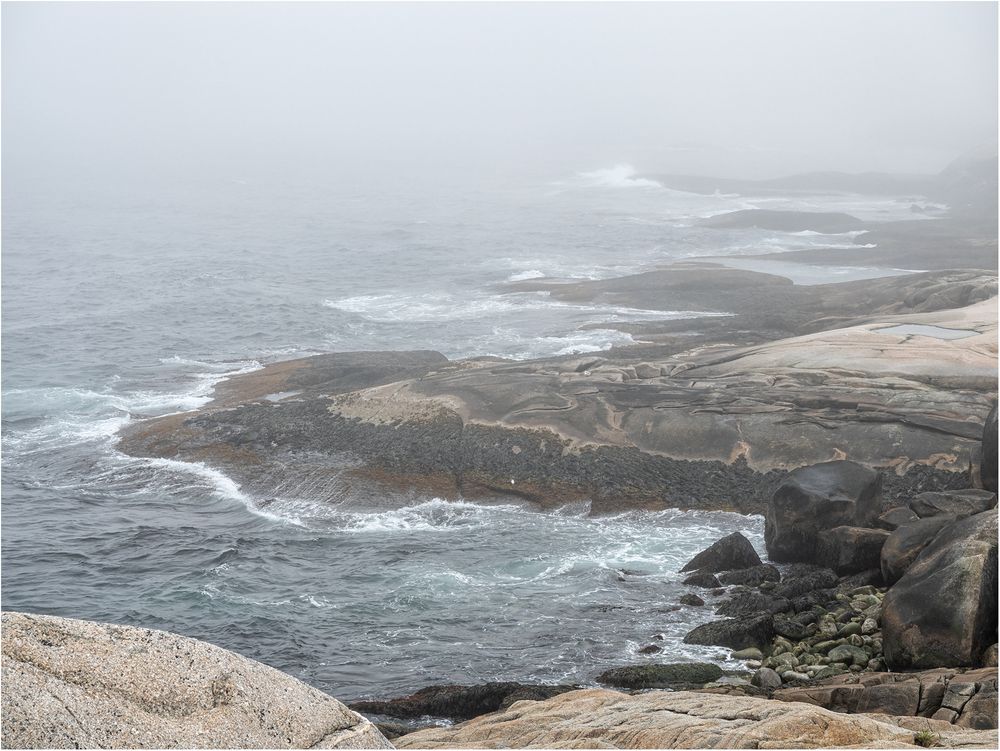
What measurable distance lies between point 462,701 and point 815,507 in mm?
10335

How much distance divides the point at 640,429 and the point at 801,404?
5.13 meters

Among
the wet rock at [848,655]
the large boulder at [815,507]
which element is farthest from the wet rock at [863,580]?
the wet rock at [848,655]

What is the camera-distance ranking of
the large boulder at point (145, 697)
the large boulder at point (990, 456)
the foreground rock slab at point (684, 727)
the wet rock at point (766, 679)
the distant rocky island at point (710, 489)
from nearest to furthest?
the large boulder at point (145, 697), the distant rocky island at point (710, 489), the foreground rock slab at point (684, 727), the wet rock at point (766, 679), the large boulder at point (990, 456)

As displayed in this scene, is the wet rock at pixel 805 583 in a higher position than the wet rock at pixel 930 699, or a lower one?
lower

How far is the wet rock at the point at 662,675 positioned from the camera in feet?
61.6

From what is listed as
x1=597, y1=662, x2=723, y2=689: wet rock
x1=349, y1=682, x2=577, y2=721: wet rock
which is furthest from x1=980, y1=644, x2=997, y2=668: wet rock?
x1=349, y1=682, x2=577, y2=721: wet rock

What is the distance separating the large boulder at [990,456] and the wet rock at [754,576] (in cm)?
564

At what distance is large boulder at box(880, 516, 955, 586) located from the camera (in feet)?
68.4

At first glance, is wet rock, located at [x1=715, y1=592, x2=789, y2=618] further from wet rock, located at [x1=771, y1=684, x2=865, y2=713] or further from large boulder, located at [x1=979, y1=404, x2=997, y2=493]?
large boulder, located at [x1=979, y1=404, x2=997, y2=493]

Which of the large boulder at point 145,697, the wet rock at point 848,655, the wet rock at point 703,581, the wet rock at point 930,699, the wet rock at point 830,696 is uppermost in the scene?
the large boulder at point 145,697

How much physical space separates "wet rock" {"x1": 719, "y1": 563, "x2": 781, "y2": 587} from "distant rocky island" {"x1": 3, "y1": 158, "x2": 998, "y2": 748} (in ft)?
0.12

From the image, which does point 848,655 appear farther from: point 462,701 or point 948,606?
point 462,701

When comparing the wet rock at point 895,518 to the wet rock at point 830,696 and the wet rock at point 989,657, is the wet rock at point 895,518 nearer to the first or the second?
the wet rock at point 989,657

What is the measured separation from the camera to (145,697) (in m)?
7.14
